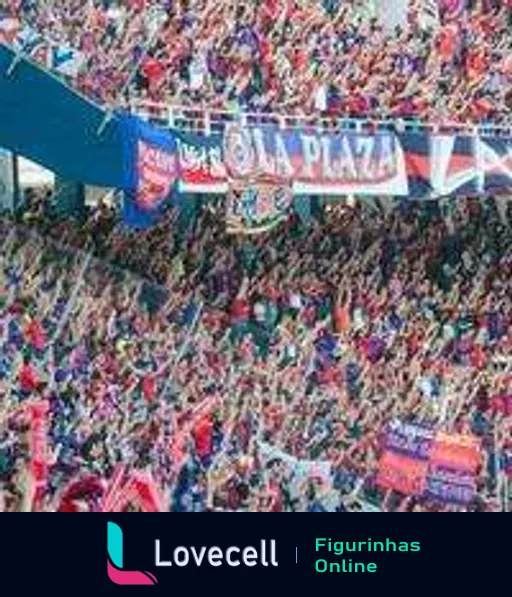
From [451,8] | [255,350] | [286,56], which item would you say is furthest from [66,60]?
[451,8]

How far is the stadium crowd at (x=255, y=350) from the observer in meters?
16.4

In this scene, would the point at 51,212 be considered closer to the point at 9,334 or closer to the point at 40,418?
the point at 9,334

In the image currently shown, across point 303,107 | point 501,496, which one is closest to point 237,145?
point 303,107

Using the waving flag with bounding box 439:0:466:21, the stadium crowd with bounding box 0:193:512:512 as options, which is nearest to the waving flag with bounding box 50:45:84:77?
the stadium crowd with bounding box 0:193:512:512

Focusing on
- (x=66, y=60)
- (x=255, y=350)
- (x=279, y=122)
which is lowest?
(x=255, y=350)

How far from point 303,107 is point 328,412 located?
4.09 metres

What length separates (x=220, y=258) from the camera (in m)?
21.3

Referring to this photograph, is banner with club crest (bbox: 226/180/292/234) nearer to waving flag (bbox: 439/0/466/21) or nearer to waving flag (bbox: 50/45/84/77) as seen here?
waving flag (bbox: 50/45/84/77)

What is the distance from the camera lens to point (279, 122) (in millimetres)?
20953
